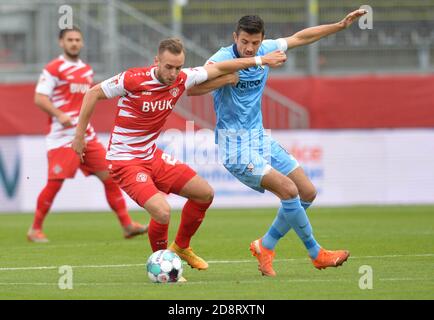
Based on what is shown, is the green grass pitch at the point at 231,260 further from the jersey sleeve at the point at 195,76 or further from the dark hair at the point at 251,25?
the dark hair at the point at 251,25

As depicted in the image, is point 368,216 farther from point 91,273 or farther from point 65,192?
point 91,273

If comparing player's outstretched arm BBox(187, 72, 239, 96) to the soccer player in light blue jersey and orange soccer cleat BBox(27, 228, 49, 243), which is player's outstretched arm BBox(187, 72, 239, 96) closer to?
the soccer player in light blue jersey

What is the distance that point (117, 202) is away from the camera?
43.7 feet

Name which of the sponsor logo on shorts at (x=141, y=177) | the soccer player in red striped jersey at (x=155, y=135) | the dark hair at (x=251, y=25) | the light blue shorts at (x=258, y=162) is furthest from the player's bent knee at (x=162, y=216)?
the dark hair at (x=251, y=25)

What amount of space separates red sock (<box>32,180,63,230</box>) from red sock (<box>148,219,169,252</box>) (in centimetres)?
435

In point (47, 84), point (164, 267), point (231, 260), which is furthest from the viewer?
point (47, 84)

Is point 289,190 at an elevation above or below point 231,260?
above

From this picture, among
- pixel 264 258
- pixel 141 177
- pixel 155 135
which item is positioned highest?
pixel 155 135

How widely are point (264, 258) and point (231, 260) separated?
1.34m

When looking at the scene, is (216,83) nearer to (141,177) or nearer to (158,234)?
(141,177)

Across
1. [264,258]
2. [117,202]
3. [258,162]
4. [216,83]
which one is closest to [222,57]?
[216,83]

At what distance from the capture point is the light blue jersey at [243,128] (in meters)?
9.38

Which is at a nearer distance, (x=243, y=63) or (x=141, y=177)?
(x=243, y=63)

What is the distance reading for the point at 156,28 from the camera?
21.2 meters
